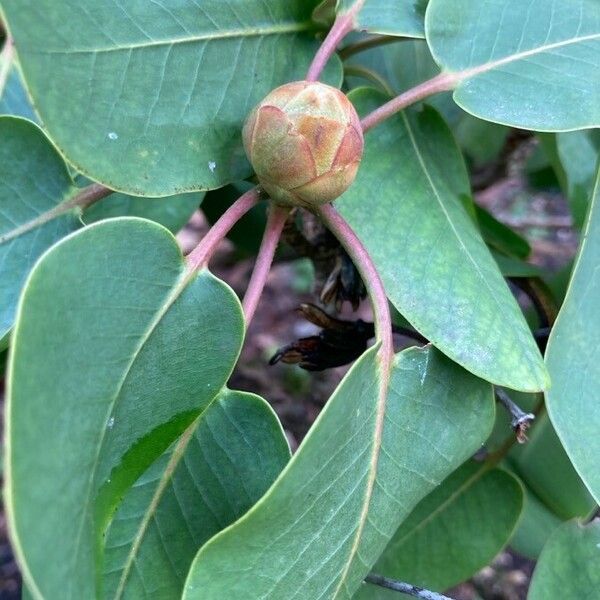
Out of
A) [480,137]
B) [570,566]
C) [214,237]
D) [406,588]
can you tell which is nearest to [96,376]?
[214,237]

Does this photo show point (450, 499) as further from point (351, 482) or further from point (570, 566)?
point (351, 482)

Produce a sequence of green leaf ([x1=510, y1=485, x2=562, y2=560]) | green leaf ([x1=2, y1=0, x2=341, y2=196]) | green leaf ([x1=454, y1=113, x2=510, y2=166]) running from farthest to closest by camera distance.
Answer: green leaf ([x1=454, y1=113, x2=510, y2=166]) → green leaf ([x1=510, y1=485, x2=562, y2=560]) → green leaf ([x1=2, y1=0, x2=341, y2=196])

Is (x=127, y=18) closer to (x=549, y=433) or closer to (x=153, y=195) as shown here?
(x=153, y=195)

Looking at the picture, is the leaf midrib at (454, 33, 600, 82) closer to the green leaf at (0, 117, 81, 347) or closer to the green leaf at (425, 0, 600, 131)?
the green leaf at (425, 0, 600, 131)

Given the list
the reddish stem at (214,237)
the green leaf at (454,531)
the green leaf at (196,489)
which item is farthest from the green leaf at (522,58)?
the green leaf at (454,531)

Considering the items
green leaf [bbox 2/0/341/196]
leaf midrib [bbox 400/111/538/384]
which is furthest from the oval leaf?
leaf midrib [bbox 400/111/538/384]

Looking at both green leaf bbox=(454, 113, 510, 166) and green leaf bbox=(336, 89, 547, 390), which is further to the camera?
green leaf bbox=(454, 113, 510, 166)
